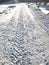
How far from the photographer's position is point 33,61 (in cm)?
489

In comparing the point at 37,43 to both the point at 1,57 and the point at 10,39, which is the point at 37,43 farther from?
the point at 1,57

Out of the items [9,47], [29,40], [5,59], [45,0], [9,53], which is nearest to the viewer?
[5,59]

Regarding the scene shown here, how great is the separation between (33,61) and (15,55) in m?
0.76

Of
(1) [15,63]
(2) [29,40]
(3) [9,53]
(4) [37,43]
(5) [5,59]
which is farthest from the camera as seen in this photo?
(2) [29,40]

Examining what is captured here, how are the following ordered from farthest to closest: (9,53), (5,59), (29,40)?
(29,40)
(9,53)
(5,59)

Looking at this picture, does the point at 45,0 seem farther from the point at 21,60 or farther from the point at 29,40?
the point at 21,60

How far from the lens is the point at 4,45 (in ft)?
21.1

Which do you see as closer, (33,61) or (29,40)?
(33,61)

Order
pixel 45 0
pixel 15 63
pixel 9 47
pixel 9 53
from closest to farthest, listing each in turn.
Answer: pixel 15 63
pixel 9 53
pixel 9 47
pixel 45 0

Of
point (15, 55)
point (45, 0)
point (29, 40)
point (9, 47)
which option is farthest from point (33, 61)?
point (45, 0)

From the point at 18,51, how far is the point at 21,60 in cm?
78

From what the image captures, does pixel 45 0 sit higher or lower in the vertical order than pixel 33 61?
lower

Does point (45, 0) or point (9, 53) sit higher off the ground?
point (9, 53)

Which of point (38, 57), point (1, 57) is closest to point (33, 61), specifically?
point (38, 57)
